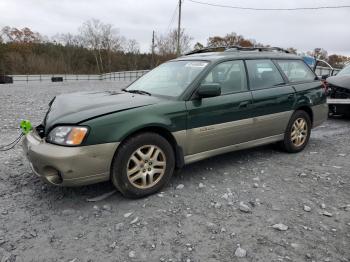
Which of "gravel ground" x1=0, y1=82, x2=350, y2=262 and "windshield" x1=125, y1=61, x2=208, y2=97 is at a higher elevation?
"windshield" x1=125, y1=61, x2=208, y2=97

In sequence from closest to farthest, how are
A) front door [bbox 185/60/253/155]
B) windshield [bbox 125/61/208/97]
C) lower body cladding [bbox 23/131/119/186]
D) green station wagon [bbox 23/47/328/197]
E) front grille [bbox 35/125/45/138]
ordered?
lower body cladding [bbox 23/131/119/186]
green station wagon [bbox 23/47/328/197]
front grille [bbox 35/125/45/138]
front door [bbox 185/60/253/155]
windshield [bbox 125/61/208/97]

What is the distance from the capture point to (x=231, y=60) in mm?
4105

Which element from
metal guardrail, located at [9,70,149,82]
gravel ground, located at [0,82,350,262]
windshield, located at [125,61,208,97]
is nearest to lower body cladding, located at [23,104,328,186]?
gravel ground, located at [0,82,350,262]

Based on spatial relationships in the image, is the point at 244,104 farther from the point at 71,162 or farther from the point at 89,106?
the point at 71,162

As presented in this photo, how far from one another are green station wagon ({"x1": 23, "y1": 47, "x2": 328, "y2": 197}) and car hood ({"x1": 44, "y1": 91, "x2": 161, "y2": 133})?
0.5 inches

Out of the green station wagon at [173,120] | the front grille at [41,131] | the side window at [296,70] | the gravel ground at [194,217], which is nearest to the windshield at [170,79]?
the green station wagon at [173,120]

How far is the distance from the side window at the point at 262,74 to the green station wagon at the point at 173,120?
0.02 m

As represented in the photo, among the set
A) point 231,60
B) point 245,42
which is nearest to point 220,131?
point 231,60

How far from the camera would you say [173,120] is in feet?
11.1

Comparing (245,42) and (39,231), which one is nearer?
(39,231)

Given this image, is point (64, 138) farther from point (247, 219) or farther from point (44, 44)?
point (44, 44)

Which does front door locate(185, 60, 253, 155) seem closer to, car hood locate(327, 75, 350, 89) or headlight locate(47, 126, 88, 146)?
→ headlight locate(47, 126, 88, 146)

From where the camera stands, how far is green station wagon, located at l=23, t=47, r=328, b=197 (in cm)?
292

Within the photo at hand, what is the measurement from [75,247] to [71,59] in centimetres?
5457
